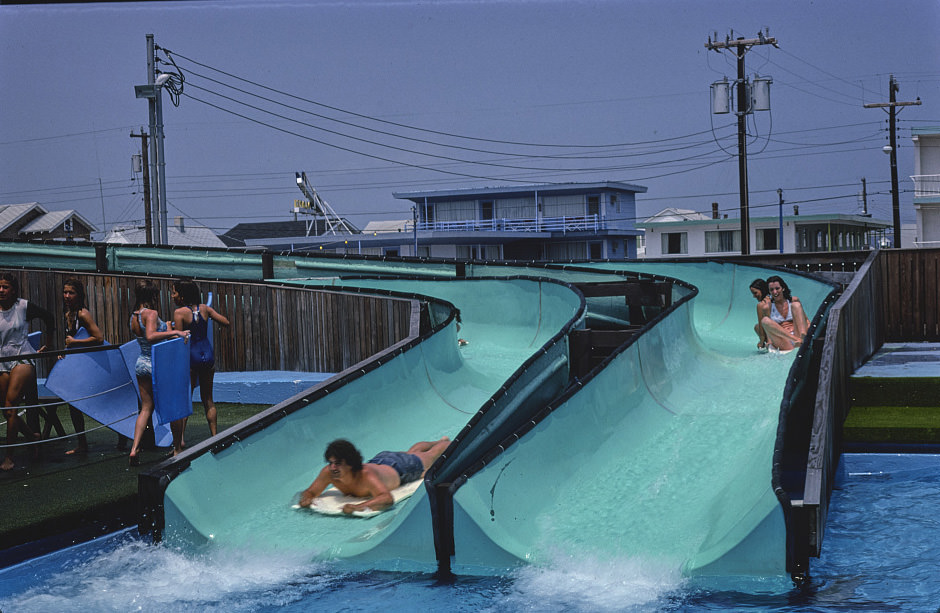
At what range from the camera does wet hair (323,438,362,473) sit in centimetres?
704

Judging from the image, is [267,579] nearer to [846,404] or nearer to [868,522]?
[868,522]

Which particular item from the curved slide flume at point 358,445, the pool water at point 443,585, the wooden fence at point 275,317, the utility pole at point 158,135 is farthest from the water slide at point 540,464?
the utility pole at point 158,135

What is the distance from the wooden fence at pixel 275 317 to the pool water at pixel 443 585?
194 inches

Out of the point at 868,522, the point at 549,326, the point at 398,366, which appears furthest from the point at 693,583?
the point at 549,326

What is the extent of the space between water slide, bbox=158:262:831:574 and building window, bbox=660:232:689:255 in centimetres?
3626

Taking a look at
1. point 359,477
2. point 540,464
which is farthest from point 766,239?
point 359,477

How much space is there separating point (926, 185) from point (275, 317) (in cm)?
2857

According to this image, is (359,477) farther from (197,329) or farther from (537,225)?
(537,225)

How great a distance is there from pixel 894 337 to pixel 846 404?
6530 millimetres

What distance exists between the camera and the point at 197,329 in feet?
28.8

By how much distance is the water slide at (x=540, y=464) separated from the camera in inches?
240

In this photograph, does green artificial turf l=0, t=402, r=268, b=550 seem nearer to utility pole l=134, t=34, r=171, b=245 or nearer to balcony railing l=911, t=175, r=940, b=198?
utility pole l=134, t=34, r=171, b=245

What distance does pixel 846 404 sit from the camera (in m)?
9.30

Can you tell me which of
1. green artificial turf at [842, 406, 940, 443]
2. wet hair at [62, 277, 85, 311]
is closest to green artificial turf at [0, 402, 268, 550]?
wet hair at [62, 277, 85, 311]
